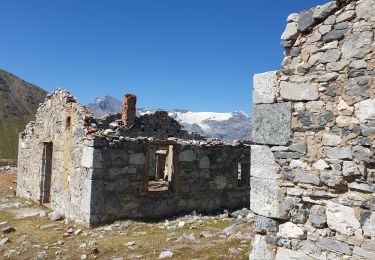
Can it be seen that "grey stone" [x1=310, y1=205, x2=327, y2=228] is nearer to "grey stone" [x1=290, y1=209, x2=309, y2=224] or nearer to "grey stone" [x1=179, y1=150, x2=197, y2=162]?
"grey stone" [x1=290, y1=209, x2=309, y2=224]

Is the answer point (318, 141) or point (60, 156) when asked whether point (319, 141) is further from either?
point (60, 156)

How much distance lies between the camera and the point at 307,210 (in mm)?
5363

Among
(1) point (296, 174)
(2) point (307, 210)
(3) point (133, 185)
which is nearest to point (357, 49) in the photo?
(1) point (296, 174)

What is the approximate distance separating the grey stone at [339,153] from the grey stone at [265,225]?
4.34 ft

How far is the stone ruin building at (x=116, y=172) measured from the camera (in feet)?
34.6

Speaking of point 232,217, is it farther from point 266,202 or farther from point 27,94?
point 27,94

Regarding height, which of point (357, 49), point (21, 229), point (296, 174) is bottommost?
point (21, 229)

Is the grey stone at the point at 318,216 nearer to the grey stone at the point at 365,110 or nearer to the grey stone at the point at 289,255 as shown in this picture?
the grey stone at the point at 289,255

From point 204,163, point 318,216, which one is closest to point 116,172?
point 204,163

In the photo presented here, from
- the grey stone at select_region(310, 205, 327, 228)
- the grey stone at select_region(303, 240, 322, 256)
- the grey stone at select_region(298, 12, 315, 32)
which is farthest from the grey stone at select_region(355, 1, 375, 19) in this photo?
the grey stone at select_region(303, 240, 322, 256)

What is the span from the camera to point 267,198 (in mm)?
5762

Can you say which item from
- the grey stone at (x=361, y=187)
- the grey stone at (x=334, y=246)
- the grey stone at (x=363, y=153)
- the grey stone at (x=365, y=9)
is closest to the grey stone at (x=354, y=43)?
the grey stone at (x=365, y=9)

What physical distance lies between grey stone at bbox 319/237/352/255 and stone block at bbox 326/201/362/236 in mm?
152

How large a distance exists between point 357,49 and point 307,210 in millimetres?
2193
